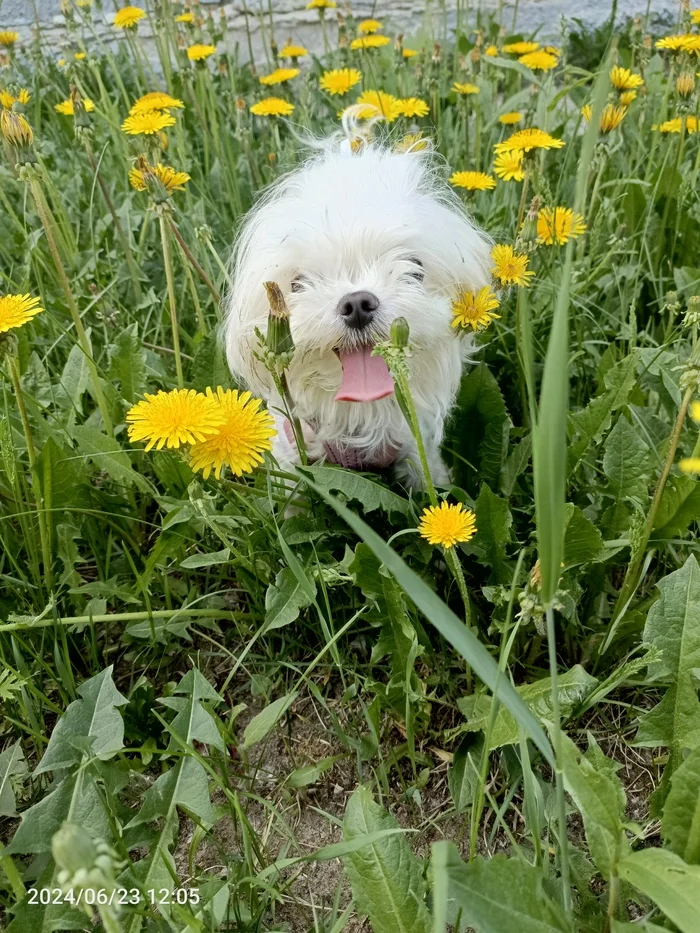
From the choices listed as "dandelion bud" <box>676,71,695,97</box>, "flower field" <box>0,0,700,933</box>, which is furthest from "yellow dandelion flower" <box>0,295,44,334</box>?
"dandelion bud" <box>676,71,695,97</box>

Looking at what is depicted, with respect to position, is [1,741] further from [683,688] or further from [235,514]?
[683,688]

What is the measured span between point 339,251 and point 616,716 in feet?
3.68

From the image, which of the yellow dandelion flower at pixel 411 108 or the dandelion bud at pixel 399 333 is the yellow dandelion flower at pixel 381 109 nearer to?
the yellow dandelion flower at pixel 411 108

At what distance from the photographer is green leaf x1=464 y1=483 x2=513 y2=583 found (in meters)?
1.38

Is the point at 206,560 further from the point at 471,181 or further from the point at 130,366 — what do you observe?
the point at 471,181

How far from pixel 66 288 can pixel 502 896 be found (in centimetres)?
128

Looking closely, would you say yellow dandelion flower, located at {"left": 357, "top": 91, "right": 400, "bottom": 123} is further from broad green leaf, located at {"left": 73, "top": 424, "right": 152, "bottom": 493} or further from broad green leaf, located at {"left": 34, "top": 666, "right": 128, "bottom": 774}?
broad green leaf, located at {"left": 34, "top": 666, "right": 128, "bottom": 774}

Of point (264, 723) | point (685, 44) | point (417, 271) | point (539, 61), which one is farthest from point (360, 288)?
point (539, 61)

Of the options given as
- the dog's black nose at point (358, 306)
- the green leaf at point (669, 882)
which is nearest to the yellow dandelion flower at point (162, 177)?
the dog's black nose at point (358, 306)

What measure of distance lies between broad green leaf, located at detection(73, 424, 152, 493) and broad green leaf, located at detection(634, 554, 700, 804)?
1.09m

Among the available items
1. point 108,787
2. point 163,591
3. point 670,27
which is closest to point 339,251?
point 163,591

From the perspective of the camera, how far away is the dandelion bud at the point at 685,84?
1.96 metres

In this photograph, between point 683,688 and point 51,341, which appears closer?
point 683,688

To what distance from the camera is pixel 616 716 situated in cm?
137
